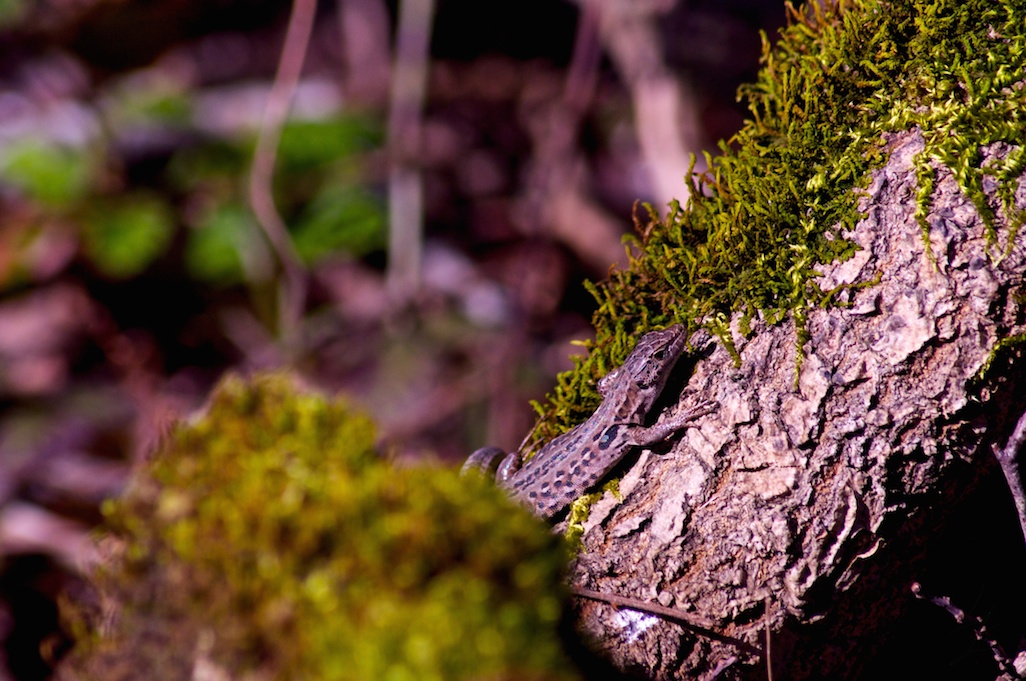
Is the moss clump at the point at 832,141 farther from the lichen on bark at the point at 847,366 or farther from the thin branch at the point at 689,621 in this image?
the thin branch at the point at 689,621

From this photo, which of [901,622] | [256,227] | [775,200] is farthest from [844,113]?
[256,227]

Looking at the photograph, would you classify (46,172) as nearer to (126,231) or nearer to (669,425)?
(126,231)

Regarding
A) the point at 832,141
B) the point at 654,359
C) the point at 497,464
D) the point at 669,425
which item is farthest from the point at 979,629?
the point at 497,464

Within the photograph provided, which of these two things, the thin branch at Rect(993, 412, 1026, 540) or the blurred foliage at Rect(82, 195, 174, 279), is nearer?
the thin branch at Rect(993, 412, 1026, 540)

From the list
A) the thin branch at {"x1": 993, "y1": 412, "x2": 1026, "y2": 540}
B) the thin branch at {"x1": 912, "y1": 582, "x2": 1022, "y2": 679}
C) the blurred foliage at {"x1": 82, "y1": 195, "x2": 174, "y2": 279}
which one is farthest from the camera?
the blurred foliage at {"x1": 82, "y1": 195, "x2": 174, "y2": 279}

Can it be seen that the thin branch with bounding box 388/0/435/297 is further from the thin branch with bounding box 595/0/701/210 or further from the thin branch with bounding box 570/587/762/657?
the thin branch with bounding box 570/587/762/657

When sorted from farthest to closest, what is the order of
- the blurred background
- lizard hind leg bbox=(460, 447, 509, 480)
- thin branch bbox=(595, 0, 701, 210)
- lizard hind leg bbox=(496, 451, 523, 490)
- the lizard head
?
thin branch bbox=(595, 0, 701, 210) < the blurred background < lizard hind leg bbox=(460, 447, 509, 480) < lizard hind leg bbox=(496, 451, 523, 490) < the lizard head

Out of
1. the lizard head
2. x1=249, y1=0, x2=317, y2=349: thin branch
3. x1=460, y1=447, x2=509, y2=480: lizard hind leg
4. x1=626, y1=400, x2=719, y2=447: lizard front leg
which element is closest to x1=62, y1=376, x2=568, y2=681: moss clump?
x1=626, y1=400, x2=719, y2=447: lizard front leg

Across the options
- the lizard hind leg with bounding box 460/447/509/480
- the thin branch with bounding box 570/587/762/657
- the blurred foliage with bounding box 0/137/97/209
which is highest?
the thin branch with bounding box 570/587/762/657

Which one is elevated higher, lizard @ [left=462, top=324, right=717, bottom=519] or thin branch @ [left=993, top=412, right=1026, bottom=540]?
thin branch @ [left=993, top=412, right=1026, bottom=540]
